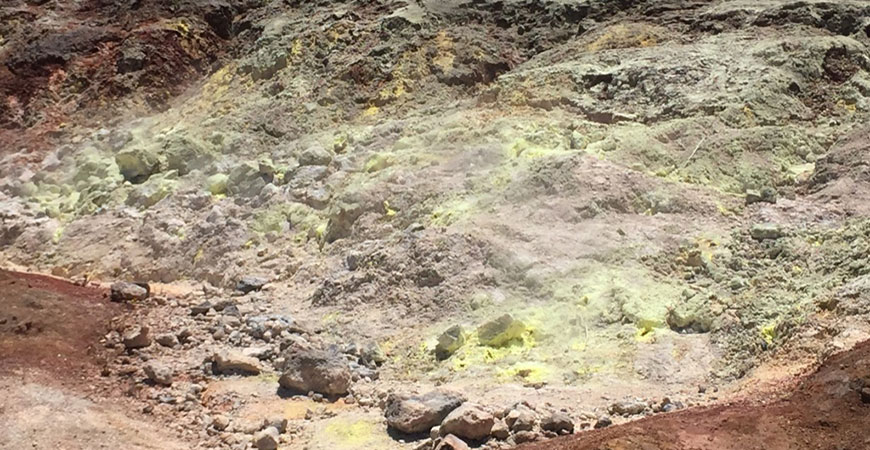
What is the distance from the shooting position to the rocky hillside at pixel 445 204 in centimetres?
763

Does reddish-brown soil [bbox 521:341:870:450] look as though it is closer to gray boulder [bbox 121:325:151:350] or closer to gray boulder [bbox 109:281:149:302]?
gray boulder [bbox 121:325:151:350]

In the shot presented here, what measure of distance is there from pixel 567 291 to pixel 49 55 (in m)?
12.4

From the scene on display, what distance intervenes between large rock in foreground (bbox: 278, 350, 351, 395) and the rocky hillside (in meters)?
0.03

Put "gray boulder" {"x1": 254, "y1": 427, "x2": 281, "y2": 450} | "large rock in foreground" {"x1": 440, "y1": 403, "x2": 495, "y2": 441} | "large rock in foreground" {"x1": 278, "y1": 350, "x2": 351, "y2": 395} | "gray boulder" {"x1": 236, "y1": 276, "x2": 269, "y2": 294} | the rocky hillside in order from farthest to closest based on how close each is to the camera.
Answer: "gray boulder" {"x1": 236, "y1": 276, "x2": 269, "y2": 294} → "large rock in foreground" {"x1": 278, "y1": 350, "x2": 351, "y2": 395} → the rocky hillside → "gray boulder" {"x1": 254, "y1": 427, "x2": 281, "y2": 450} → "large rock in foreground" {"x1": 440, "y1": 403, "x2": 495, "y2": 441}

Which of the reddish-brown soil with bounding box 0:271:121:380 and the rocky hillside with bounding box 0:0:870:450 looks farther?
the reddish-brown soil with bounding box 0:271:121:380

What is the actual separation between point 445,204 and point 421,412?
4288mm

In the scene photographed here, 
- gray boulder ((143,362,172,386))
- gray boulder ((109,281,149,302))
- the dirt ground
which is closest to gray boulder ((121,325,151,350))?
the dirt ground

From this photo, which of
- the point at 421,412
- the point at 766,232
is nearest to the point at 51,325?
the point at 421,412

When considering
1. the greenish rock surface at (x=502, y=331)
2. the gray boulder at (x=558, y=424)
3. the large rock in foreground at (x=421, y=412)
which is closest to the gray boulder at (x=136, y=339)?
the large rock in foreground at (x=421, y=412)

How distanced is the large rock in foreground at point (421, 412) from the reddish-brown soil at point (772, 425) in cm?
89

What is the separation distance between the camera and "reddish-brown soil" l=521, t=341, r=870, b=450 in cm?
549

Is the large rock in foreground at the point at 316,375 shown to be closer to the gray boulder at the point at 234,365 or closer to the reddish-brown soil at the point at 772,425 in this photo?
the gray boulder at the point at 234,365

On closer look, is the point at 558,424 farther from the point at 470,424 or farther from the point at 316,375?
the point at 316,375

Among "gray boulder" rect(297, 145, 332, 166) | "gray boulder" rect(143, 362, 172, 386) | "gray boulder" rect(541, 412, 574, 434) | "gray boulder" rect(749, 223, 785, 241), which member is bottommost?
"gray boulder" rect(297, 145, 332, 166)
